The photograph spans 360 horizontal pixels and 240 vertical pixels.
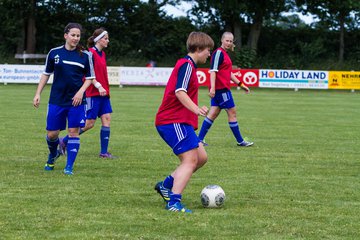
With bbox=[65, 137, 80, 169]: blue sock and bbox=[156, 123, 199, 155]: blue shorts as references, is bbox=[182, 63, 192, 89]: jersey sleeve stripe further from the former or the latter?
bbox=[65, 137, 80, 169]: blue sock

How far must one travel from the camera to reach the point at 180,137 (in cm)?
705

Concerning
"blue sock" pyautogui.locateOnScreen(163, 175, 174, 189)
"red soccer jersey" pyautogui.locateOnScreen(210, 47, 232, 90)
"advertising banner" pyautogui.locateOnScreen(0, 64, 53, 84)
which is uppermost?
"red soccer jersey" pyautogui.locateOnScreen(210, 47, 232, 90)

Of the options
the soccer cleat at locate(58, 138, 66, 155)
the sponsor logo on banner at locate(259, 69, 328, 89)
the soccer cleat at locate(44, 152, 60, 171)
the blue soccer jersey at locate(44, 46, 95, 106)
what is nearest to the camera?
the blue soccer jersey at locate(44, 46, 95, 106)

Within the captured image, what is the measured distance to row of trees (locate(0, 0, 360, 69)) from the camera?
5166cm

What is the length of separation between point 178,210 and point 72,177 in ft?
8.17

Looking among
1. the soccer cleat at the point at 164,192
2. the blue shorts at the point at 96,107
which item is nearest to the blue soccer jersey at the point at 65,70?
the blue shorts at the point at 96,107

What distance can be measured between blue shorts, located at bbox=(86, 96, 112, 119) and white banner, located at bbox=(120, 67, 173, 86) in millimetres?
27476

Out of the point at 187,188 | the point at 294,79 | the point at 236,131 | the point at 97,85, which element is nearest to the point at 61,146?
the point at 97,85

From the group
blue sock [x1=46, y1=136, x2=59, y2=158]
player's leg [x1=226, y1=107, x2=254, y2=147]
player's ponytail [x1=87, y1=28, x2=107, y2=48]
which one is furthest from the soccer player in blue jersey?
player's leg [x1=226, y1=107, x2=254, y2=147]

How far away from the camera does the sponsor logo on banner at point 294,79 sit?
128 feet

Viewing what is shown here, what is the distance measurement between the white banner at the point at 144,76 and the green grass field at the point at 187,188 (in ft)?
74.8

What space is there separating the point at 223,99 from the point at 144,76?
86.2ft

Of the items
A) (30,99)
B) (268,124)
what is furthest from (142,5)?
(268,124)

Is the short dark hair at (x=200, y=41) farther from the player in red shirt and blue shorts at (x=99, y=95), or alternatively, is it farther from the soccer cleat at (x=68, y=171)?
the player in red shirt and blue shorts at (x=99, y=95)
